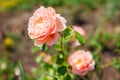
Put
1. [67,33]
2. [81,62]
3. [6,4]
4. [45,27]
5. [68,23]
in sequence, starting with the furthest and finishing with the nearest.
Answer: [6,4]
[68,23]
[81,62]
[67,33]
[45,27]

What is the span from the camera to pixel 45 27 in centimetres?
225

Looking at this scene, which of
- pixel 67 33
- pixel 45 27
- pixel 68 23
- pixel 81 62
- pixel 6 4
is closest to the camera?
pixel 45 27

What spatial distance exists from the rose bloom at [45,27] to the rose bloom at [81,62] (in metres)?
0.38

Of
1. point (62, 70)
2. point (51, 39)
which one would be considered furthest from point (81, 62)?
point (51, 39)

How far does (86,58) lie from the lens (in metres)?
2.63

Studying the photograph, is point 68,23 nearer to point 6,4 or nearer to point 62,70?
point 6,4

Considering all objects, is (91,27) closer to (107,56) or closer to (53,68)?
(107,56)

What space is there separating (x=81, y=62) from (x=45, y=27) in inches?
18.7

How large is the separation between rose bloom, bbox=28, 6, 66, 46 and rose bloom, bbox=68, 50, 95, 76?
378 mm

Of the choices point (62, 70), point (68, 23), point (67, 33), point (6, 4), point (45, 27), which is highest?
point (45, 27)

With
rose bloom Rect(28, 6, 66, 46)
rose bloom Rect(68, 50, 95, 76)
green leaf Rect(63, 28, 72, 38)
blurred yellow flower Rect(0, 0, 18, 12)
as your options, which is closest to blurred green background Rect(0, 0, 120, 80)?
blurred yellow flower Rect(0, 0, 18, 12)

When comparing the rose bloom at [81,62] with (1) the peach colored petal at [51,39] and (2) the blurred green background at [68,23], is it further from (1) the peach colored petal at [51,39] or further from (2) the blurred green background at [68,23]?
(2) the blurred green background at [68,23]

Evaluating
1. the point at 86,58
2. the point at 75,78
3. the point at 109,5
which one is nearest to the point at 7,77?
the point at 75,78


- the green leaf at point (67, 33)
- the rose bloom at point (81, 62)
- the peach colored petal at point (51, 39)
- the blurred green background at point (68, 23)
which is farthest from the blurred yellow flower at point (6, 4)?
the peach colored petal at point (51, 39)
